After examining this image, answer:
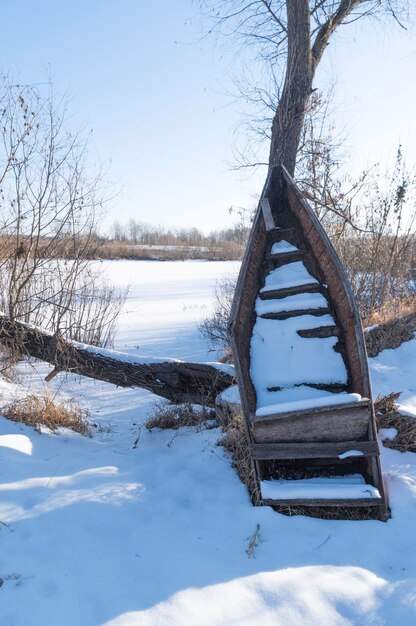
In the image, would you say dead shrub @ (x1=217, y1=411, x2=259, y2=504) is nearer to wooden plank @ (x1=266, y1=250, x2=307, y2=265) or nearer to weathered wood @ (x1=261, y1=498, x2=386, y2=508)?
weathered wood @ (x1=261, y1=498, x2=386, y2=508)

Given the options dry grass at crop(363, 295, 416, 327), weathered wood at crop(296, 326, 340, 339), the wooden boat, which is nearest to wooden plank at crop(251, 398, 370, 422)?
the wooden boat

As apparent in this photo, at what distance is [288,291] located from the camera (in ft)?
12.3

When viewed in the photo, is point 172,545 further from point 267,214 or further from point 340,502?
point 267,214

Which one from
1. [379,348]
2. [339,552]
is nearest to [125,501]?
[339,552]

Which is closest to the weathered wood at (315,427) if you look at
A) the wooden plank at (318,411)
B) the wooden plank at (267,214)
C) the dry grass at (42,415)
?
the wooden plank at (318,411)

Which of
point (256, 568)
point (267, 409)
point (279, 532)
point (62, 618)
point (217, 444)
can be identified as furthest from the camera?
point (217, 444)

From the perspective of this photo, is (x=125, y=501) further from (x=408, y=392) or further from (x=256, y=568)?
(x=408, y=392)

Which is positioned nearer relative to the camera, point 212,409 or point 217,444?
point 217,444

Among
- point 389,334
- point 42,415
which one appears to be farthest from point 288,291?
point 389,334

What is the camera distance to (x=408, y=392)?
471 centimetres

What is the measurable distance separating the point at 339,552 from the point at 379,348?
11.8 ft

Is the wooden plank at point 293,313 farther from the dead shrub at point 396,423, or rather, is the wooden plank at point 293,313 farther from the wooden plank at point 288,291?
the dead shrub at point 396,423

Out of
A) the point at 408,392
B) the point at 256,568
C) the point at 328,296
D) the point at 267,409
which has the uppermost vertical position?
the point at 328,296

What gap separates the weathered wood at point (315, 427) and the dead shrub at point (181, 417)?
1.38 meters
